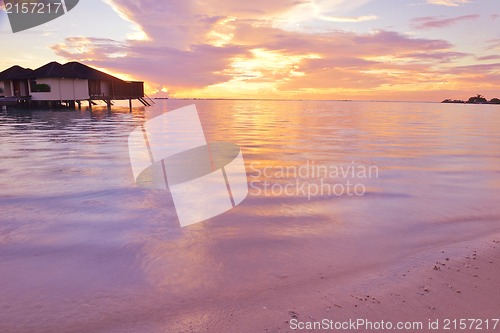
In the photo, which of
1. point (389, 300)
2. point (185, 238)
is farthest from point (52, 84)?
point (389, 300)

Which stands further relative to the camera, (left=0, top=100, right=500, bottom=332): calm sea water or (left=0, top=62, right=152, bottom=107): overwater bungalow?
(left=0, top=62, right=152, bottom=107): overwater bungalow

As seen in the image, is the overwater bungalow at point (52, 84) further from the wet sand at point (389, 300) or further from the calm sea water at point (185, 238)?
the wet sand at point (389, 300)

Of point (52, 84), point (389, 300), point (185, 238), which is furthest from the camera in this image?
point (52, 84)

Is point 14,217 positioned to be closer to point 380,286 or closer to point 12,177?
point 12,177

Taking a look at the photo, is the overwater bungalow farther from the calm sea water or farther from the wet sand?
the wet sand

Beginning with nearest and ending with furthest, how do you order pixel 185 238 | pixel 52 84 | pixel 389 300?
pixel 389 300
pixel 185 238
pixel 52 84

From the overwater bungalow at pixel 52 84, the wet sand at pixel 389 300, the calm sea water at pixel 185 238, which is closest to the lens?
the wet sand at pixel 389 300

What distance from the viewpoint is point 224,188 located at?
6316 millimetres

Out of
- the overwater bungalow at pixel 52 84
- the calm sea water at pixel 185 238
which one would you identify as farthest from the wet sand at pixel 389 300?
the overwater bungalow at pixel 52 84

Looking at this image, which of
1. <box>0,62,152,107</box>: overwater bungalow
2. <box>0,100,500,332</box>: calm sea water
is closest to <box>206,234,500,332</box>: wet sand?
<box>0,100,500,332</box>: calm sea water

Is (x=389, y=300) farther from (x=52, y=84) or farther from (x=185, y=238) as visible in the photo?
(x=52, y=84)

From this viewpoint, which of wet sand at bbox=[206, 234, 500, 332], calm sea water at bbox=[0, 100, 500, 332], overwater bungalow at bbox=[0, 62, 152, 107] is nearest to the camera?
wet sand at bbox=[206, 234, 500, 332]

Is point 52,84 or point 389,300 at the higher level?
point 52,84

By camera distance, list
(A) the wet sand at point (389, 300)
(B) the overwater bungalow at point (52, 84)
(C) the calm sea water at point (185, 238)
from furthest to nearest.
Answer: (B) the overwater bungalow at point (52, 84) < (C) the calm sea water at point (185, 238) < (A) the wet sand at point (389, 300)
